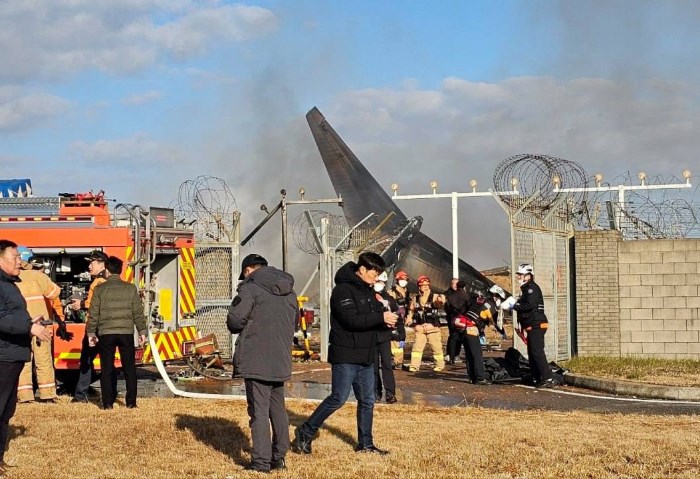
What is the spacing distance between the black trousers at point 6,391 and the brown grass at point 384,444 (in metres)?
0.33

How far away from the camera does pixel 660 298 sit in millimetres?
18828

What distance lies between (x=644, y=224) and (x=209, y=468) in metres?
13.2

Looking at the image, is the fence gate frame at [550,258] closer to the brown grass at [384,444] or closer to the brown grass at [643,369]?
the brown grass at [643,369]

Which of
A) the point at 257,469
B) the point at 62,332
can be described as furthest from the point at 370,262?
the point at 62,332

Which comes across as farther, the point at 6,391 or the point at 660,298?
the point at 660,298

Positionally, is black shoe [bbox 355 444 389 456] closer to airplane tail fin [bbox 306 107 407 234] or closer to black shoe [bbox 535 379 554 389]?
black shoe [bbox 535 379 554 389]

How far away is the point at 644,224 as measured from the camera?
19734 millimetres

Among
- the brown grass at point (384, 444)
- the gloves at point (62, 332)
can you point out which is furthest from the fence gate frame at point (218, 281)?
the brown grass at point (384, 444)

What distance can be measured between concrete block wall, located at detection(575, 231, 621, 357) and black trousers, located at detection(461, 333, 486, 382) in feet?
13.4

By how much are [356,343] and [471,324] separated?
7.09 metres

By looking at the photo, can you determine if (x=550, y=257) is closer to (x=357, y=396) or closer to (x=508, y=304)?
(x=508, y=304)

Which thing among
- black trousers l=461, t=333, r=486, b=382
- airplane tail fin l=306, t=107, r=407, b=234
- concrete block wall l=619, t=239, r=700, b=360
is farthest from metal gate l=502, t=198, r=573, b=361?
airplane tail fin l=306, t=107, r=407, b=234

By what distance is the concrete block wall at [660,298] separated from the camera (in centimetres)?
1862

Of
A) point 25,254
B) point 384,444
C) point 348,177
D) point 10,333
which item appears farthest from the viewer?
point 348,177
